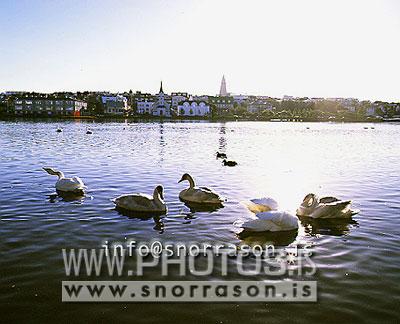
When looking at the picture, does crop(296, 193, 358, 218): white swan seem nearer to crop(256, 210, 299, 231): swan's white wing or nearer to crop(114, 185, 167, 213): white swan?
crop(256, 210, 299, 231): swan's white wing

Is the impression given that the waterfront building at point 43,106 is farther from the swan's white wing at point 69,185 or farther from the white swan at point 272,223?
the white swan at point 272,223

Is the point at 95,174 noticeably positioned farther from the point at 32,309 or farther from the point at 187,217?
the point at 32,309

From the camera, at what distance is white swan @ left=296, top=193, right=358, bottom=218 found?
13.2m

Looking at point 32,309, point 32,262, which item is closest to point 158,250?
point 32,262

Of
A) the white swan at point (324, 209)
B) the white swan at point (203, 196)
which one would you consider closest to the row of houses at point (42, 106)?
the white swan at point (203, 196)

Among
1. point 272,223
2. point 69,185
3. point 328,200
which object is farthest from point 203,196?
point 69,185

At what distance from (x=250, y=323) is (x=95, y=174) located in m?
16.9

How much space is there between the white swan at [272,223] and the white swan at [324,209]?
74.0 inches

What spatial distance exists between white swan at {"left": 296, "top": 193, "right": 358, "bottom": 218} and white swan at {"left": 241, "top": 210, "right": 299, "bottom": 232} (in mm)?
1879

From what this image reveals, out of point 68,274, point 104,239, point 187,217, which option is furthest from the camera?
point 187,217

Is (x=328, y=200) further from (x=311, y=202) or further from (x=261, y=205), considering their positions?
(x=261, y=205)

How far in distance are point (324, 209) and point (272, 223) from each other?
8.40ft

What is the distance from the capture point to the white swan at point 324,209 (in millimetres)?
13180

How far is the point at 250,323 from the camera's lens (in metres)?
6.89
